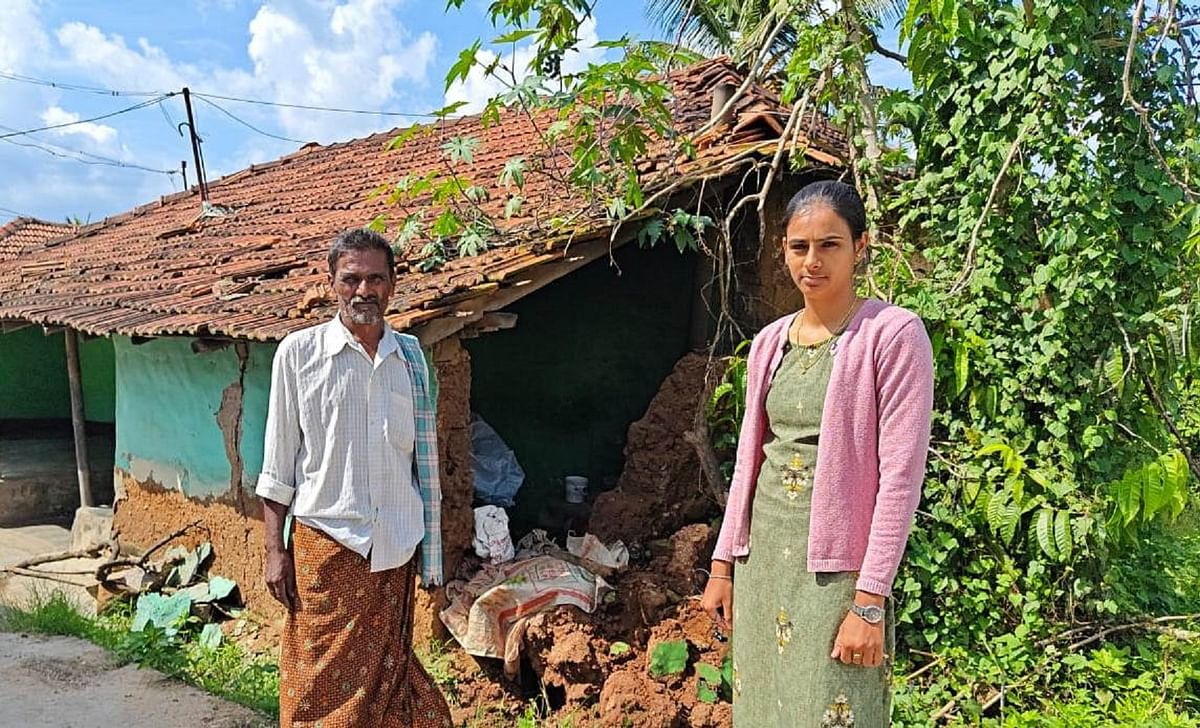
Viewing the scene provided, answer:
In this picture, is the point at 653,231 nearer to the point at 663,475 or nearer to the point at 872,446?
the point at 663,475

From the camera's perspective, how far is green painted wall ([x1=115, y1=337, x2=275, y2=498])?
5824 mm

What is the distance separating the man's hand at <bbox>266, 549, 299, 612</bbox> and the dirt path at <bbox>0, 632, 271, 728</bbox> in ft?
4.51

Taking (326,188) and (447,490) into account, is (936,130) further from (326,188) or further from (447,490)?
(326,188)

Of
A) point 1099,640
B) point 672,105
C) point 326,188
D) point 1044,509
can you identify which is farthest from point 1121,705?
point 326,188

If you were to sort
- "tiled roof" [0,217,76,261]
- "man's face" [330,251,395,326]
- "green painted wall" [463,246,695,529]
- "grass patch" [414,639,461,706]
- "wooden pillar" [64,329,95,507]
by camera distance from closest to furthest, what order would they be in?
"man's face" [330,251,395,326], "grass patch" [414,639,461,706], "green painted wall" [463,246,695,529], "wooden pillar" [64,329,95,507], "tiled roof" [0,217,76,261]

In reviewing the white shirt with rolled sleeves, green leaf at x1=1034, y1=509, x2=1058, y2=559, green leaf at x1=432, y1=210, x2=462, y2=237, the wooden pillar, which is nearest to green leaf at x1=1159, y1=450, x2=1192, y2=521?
green leaf at x1=1034, y1=509, x2=1058, y2=559

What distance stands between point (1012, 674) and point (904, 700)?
1.72 ft

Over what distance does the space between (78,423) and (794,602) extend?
811 centimetres

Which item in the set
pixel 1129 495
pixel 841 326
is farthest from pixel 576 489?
pixel 841 326

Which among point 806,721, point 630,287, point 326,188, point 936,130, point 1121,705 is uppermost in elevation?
point 326,188

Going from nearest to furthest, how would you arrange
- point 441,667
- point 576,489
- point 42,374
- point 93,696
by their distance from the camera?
point 93,696 < point 441,667 < point 576,489 < point 42,374

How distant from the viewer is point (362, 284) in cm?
297

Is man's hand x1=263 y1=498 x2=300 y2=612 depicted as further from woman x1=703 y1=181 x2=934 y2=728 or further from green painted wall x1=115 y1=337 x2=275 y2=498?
green painted wall x1=115 y1=337 x2=275 y2=498

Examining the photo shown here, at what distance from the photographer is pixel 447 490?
4852mm
